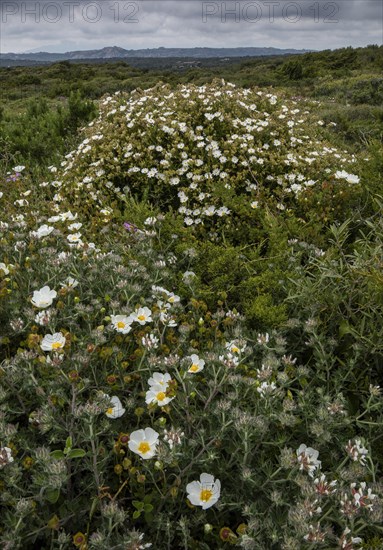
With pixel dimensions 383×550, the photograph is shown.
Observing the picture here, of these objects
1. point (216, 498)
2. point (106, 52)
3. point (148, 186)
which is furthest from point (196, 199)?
point (106, 52)

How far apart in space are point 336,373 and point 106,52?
21948 cm

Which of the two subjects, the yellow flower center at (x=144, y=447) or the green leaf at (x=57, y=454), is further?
the yellow flower center at (x=144, y=447)

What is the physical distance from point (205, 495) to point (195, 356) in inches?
21.4

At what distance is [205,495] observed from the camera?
151 centimetres

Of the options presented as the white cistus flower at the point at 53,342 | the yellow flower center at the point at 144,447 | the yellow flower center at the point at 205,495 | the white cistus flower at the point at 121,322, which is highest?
the white cistus flower at the point at 53,342

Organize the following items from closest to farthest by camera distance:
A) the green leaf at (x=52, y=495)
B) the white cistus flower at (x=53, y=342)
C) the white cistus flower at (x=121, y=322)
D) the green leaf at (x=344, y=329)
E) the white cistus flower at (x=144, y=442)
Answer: the green leaf at (x=52, y=495)
the white cistus flower at (x=144, y=442)
the white cistus flower at (x=53, y=342)
the white cistus flower at (x=121, y=322)
the green leaf at (x=344, y=329)

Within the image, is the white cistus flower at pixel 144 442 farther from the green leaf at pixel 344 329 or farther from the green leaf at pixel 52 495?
the green leaf at pixel 344 329

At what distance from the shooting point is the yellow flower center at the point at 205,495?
59.4 inches

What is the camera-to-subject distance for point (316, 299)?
2418 mm

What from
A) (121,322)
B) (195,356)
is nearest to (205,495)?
(195,356)

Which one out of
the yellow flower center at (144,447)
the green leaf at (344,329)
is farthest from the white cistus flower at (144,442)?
the green leaf at (344,329)

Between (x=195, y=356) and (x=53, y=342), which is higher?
(x=53, y=342)

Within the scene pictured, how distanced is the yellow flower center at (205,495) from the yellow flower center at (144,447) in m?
0.21

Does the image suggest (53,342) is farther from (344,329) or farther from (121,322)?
(344,329)
